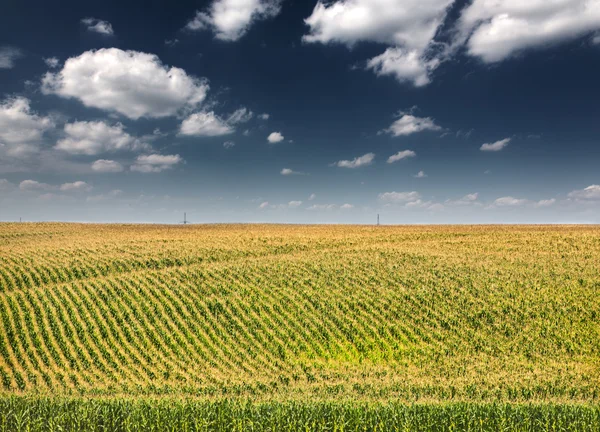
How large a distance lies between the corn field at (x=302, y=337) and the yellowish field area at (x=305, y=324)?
0.39 ft

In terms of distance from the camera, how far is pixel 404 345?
25328mm

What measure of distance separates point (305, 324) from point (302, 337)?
1597 mm

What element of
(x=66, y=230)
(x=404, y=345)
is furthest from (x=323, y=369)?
(x=66, y=230)

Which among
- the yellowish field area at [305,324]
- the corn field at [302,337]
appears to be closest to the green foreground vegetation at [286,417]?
the corn field at [302,337]

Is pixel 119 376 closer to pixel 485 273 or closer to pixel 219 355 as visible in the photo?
pixel 219 355

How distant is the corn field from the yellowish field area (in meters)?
0.12

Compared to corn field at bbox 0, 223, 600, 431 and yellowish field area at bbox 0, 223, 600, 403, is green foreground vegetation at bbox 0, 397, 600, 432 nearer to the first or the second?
corn field at bbox 0, 223, 600, 431

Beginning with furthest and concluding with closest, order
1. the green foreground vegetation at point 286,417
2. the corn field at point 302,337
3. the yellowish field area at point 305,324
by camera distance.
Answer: the yellowish field area at point 305,324, the corn field at point 302,337, the green foreground vegetation at point 286,417

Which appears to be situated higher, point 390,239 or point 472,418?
point 390,239

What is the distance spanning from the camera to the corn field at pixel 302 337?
13.4 meters

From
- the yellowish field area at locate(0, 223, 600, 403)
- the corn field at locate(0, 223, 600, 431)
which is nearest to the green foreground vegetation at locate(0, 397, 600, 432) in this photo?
the corn field at locate(0, 223, 600, 431)

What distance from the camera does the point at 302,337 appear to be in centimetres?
2650

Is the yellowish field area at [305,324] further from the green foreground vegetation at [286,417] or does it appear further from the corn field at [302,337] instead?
the green foreground vegetation at [286,417]

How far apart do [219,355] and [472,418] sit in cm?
1528
